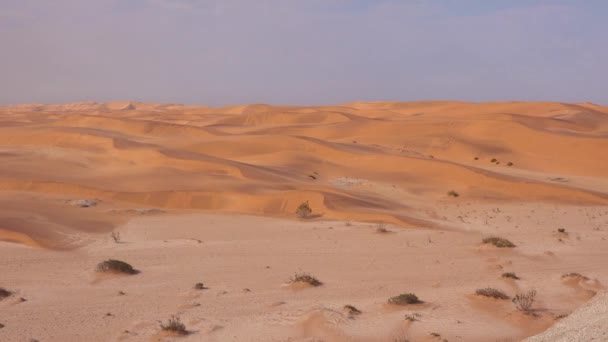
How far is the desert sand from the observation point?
918 centimetres

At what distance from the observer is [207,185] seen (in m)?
22.9

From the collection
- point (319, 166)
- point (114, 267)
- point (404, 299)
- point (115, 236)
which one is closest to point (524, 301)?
point (404, 299)

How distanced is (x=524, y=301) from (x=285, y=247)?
228 inches

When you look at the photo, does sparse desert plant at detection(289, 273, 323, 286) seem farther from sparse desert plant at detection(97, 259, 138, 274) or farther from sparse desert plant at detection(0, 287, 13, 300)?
sparse desert plant at detection(0, 287, 13, 300)

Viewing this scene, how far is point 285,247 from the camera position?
47.1ft

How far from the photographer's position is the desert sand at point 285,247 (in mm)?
9180

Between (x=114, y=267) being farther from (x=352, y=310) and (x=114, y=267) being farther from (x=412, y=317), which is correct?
(x=412, y=317)

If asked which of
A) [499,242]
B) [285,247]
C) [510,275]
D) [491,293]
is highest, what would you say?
[491,293]

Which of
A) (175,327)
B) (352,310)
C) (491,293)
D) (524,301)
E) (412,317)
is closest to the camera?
(175,327)

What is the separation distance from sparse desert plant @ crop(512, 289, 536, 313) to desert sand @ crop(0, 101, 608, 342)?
0.35 ft

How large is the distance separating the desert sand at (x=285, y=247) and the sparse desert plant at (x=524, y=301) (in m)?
0.11

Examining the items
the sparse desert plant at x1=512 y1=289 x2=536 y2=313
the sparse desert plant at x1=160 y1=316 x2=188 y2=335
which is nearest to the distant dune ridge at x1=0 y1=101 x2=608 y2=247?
the sparse desert plant at x1=160 y1=316 x2=188 y2=335

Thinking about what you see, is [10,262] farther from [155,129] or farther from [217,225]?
[155,129]

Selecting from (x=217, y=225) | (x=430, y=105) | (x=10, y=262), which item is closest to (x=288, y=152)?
(x=217, y=225)
